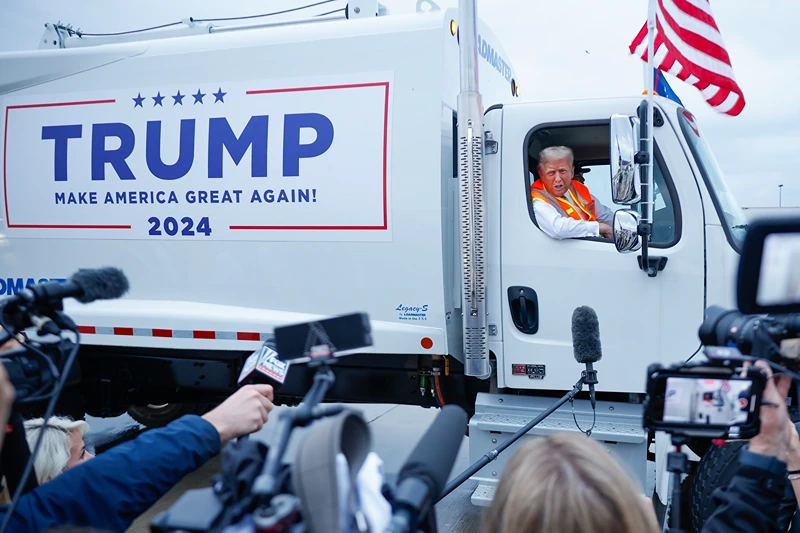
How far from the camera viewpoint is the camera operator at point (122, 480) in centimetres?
149

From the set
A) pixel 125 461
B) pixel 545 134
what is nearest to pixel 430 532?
pixel 125 461

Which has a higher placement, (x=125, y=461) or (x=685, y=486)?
(x=125, y=461)

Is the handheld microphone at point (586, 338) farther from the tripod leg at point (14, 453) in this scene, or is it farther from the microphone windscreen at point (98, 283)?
the tripod leg at point (14, 453)

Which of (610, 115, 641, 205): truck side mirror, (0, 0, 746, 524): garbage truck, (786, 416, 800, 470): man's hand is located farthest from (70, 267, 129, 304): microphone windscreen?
(610, 115, 641, 205): truck side mirror

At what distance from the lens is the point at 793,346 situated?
141 centimetres

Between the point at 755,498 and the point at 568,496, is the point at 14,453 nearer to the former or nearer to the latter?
the point at 568,496

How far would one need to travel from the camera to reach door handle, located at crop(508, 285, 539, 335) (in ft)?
12.6

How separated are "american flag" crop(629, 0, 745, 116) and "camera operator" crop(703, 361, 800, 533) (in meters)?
3.62

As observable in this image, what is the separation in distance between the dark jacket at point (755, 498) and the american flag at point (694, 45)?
3760mm

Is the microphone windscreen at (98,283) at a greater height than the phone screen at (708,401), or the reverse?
the microphone windscreen at (98,283)

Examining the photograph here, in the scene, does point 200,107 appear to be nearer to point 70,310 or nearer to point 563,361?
point 70,310

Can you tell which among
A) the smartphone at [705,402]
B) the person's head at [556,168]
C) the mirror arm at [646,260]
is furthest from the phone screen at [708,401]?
the person's head at [556,168]

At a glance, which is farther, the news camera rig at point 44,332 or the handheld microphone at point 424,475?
the news camera rig at point 44,332

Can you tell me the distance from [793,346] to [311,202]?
113 inches
